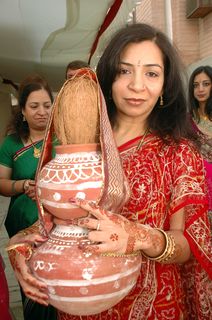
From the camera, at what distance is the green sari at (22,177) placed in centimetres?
219

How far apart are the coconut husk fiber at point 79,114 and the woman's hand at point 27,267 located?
0.27 m

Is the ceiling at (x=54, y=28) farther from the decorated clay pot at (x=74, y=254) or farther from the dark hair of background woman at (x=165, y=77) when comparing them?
the decorated clay pot at (x=74, y=254)

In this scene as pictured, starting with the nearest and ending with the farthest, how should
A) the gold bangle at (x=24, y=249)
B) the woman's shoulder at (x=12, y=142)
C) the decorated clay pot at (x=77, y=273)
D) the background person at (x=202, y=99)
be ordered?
the decorated clay pot at (x=77, y=273) → the gold bangle at (x=24, y=249) → the woman's shoulder at (x=12, y=142) → the background person at (x=202, y=99)

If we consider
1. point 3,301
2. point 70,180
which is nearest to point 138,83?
point 70,180

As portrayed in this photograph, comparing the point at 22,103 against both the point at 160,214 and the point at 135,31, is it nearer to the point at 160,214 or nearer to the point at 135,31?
the point at 135,31

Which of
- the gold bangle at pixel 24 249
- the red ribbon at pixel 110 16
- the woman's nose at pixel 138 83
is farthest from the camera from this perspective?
the red ribbon at pixel 110 16

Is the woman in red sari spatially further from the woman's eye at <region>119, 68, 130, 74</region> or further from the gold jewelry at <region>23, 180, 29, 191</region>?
the gold jewelry at <region>23, 180, 29, 191</region>

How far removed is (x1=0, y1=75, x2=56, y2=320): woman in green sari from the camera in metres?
2.18

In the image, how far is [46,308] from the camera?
209cm

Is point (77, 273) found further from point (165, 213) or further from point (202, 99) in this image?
point (202, 99)

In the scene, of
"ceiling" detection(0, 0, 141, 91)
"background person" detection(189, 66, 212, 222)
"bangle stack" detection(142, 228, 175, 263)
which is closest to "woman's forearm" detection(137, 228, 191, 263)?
"bangle stack" detection(142, 228, 175, 263)

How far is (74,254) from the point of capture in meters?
0.93

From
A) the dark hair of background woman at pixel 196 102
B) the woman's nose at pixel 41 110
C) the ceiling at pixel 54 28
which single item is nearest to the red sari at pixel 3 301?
the woman's nose at pixel 41 110

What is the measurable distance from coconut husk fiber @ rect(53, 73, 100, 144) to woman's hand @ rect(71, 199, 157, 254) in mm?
178
